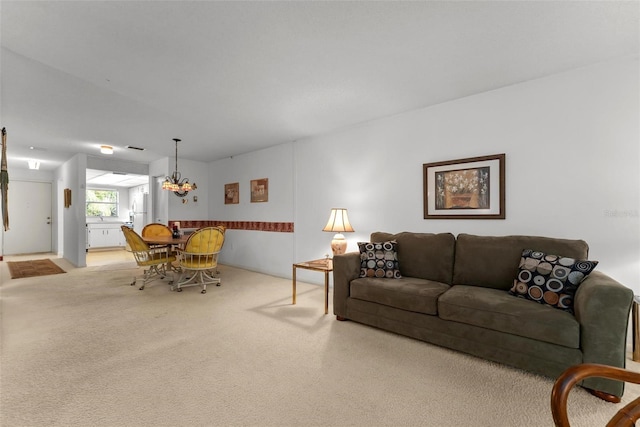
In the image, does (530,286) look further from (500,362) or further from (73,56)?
(73,56)

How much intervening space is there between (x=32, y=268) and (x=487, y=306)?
26.7ft

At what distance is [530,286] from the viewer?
7.43 feet

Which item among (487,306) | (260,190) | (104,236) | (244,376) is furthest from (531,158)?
(104,236)

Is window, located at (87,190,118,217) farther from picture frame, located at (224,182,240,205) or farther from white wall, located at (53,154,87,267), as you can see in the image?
picture frame, located at (224,182,240,205)

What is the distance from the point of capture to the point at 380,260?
307 centimetres

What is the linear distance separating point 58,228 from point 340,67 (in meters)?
9.16

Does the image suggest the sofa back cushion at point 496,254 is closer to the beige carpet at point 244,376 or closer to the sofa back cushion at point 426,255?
the sofa back cushion at point 426,255

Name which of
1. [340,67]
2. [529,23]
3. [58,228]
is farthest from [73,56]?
[58,228]

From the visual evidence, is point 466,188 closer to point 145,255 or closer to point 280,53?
point 280,53

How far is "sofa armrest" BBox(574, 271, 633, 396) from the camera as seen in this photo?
1.76 metres

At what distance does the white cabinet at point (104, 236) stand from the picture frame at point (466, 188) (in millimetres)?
10096

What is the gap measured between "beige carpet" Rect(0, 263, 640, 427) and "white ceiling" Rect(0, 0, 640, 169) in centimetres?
249

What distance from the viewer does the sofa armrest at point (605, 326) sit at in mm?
1763

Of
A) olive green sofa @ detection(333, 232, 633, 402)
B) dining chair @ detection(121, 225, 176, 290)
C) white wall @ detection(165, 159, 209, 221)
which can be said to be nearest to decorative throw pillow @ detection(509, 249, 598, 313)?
olive green sofa @ detection(333, 232, 633, 402)
